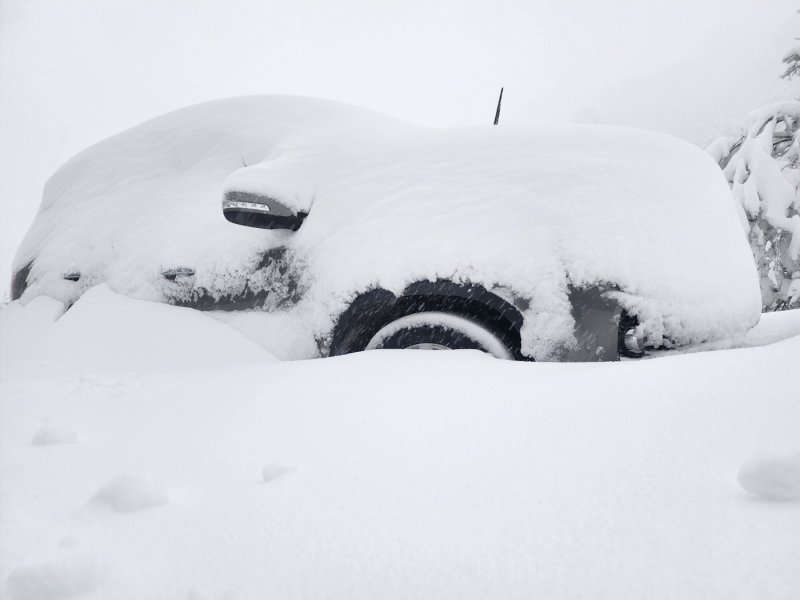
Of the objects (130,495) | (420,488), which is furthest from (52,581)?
(420,488)

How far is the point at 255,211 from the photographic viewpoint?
2.23 m

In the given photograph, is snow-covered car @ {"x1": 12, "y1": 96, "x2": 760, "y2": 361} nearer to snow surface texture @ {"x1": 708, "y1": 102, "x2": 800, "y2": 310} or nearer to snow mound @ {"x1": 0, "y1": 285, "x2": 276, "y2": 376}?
snow mound @ {"x1": 0, "y1": 285, "x2": 276, "y2": 376}

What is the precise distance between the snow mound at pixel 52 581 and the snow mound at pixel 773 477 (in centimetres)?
93

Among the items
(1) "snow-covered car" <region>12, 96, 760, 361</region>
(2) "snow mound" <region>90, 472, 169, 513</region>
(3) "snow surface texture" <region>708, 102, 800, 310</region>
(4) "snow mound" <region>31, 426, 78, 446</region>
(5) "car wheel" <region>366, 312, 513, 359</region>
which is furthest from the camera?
(3) "snow surface texture" <region>708, 102, 800, 310</region>

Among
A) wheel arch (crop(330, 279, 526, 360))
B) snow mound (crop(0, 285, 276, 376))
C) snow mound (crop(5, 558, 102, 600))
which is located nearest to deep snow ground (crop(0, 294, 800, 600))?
snow mound (crop(5, 558, 102, 600))

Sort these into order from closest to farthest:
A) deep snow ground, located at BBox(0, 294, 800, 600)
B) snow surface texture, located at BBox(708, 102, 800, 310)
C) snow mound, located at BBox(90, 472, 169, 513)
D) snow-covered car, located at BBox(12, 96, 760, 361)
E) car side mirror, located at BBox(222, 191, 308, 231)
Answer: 1. deep snow ground, located at BBox(0, 294, 800, 600)
2. snow mound, located at BBox(90, 472, 169, 513)
3. snow-covered car, located at BBox(12, 96, 760, 361)
4. car side mirror, located at BBox(222, 191, 308, 231)
5. snow surface texture, located at BBox(708, 102, 800, 310)

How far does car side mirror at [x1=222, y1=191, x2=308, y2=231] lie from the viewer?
7.23ft

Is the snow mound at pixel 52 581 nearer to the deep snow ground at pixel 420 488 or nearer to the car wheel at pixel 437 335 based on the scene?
the deep snow ground at pixel 420 488

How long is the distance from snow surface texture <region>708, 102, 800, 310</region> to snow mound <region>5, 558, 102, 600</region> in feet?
27.7

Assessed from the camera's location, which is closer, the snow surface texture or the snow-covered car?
the snow-covered car

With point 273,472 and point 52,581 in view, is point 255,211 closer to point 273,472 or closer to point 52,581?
point 273,472

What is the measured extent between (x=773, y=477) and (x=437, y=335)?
137 centimetres

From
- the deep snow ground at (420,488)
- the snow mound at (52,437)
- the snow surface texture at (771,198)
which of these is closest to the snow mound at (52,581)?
the deep snow ground at (420,488)

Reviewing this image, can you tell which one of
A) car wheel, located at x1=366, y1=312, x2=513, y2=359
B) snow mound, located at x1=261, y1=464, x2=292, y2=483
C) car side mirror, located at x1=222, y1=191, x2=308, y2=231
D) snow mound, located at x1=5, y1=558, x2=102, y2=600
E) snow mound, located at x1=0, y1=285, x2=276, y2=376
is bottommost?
snow mound, located at x1=0, y1=285, x2=276, y2=376
